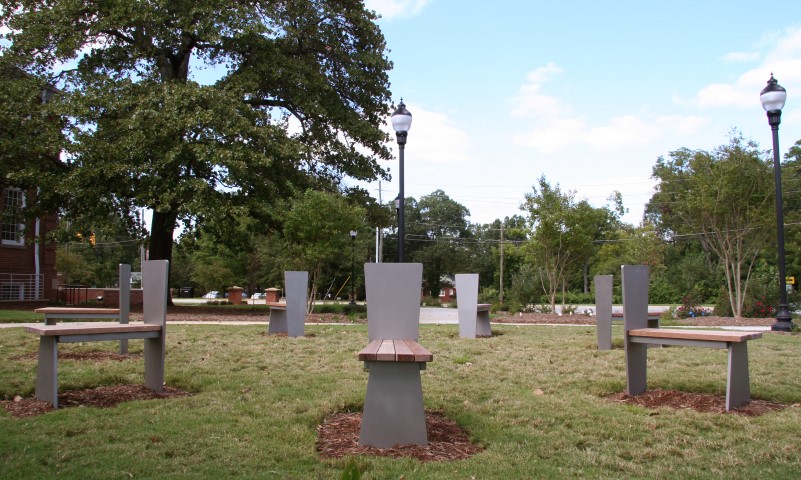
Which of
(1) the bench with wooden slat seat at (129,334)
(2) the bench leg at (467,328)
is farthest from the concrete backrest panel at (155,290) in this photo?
(2) the bench leg at (467,328)

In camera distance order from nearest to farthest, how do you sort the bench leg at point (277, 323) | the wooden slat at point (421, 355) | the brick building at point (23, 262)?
1. the wooden slat at point (421, 355)
2. the bench leg at point (277, 323)
3. the brick building at point (23, 262)

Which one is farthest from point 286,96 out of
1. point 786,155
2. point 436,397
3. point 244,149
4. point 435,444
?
point 786,155

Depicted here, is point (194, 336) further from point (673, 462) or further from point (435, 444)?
point (673, 462)

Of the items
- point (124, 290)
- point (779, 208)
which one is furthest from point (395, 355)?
point (779, 208)

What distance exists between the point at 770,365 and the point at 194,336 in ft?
29.7

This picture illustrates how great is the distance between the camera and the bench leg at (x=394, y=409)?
4.45 metres

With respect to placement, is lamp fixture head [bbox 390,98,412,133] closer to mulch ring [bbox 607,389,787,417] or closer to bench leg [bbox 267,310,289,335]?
bench leg [bbox 267,310,289,335]

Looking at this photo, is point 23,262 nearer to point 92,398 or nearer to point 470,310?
point 470,310

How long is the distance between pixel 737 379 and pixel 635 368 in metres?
0.91

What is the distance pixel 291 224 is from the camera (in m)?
21.7

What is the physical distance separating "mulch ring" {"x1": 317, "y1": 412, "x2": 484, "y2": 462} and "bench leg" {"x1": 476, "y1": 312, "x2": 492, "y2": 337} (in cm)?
754

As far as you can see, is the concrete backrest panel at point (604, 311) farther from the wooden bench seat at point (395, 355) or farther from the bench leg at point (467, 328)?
the wooden bench seat at point (395, 355)

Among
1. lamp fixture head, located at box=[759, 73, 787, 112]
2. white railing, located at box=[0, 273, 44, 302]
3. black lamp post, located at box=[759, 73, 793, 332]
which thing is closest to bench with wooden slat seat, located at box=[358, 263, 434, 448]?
black lamp post, located at box=[759, 73, 793, 332]

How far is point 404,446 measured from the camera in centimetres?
441
